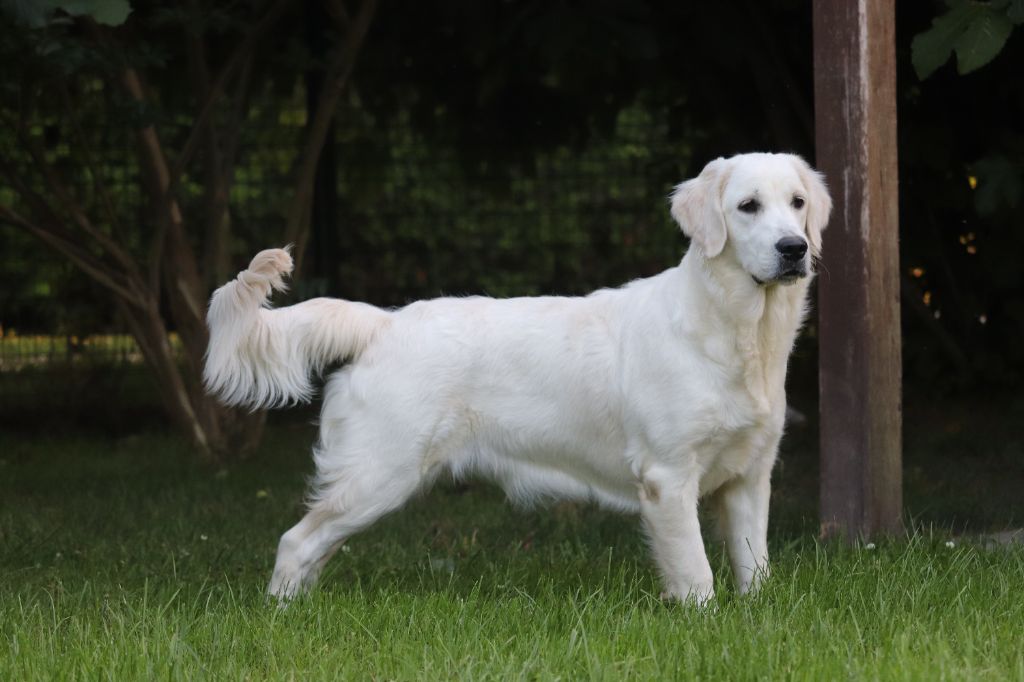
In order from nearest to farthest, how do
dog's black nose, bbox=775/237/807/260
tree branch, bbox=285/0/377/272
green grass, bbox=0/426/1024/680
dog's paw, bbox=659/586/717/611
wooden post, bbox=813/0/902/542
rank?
1. green grass, bbox=0/426/1024/680
2. dog's paw, bbox=659/586/717/611
3. dog's black nose, bbox=775/237/807/260
4. wooden post, bbox=813/0/902/542
5. tree branch, bbox=285/0/377/272

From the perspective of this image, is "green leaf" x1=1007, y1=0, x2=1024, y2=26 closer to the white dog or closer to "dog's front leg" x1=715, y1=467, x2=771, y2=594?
the white dog

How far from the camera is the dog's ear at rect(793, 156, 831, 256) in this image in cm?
393

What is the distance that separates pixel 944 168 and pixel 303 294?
359 cm

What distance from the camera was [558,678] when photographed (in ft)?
9.63

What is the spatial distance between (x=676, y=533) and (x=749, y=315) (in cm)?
66

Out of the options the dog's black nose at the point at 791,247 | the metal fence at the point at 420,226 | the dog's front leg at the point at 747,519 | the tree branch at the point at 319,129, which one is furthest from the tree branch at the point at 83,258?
the dog's black nose at the point at 791,247

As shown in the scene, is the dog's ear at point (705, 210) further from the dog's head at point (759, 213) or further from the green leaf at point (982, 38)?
the green leaf at point (982, 38)

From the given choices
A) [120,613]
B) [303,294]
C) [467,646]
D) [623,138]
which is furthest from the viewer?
[623,138]

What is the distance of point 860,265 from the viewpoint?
14.5ft

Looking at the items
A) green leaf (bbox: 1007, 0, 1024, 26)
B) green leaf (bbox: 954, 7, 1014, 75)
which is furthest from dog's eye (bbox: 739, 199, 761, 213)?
green leaf (bbox: 1007, 0, 1024, 26)

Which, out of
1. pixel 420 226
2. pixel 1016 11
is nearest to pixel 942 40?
pixel 1016 11

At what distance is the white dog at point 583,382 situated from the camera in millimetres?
3854

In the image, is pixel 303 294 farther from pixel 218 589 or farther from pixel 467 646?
pixel 467 646

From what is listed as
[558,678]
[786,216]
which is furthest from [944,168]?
[558,678]
